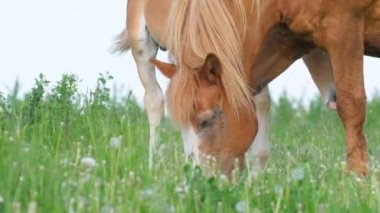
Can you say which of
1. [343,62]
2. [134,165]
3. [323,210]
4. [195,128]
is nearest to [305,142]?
[343,62]

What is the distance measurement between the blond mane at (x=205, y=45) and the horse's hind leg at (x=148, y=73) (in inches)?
74.8

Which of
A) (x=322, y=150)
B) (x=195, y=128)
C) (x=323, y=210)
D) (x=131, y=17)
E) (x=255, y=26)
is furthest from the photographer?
(x=131, y=17)

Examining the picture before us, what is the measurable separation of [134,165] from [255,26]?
2215 mm

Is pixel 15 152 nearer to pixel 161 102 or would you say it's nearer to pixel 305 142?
pixel 161 102

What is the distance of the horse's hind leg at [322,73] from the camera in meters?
8.22

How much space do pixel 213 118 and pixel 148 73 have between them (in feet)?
7.96

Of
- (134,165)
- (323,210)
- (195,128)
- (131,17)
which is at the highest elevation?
(131,17)

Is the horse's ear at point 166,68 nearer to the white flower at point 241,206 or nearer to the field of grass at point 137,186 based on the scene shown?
the field of grass at point 137,186

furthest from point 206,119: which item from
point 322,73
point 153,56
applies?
point 153,56

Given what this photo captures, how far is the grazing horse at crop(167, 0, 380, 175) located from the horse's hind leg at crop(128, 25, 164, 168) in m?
1.79

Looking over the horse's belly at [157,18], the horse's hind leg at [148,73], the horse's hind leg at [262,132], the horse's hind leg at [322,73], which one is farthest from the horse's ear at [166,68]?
the horse's hind leg at [148,73]

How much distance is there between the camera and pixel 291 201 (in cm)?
466

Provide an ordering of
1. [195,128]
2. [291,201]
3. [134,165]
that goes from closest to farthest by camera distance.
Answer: [291,201], [134,165], [195,128]

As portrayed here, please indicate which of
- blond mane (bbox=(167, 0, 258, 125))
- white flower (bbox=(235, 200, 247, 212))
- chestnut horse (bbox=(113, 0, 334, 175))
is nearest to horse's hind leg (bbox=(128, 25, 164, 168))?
chestnut horse (bbox=(113, 0, 334, 175))
